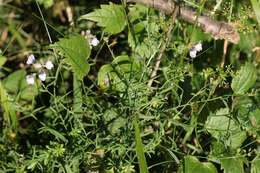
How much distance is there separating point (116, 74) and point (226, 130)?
32.6 inches

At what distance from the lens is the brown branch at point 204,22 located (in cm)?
201

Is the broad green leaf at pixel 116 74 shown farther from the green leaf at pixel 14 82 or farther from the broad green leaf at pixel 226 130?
the green leaf at pixel 14 82

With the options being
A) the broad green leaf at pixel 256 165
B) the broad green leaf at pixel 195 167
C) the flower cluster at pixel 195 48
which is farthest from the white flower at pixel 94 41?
the broad green leaf at pixel 256 165

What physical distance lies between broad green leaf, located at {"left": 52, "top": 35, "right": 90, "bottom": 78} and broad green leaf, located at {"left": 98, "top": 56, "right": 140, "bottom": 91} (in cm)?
19

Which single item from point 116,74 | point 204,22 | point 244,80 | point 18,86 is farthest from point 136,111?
point 18,86

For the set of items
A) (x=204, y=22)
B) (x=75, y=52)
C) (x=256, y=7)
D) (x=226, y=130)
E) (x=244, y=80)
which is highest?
(x=256, y=7)

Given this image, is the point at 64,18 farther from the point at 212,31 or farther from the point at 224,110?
the point at 224,110

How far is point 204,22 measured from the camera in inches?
84.0

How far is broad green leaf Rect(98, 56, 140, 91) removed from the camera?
185 centimetres

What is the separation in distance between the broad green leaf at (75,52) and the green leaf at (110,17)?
8.8 inches

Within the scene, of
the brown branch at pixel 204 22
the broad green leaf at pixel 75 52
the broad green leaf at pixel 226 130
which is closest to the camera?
the broad green leaf at pixel 75 52

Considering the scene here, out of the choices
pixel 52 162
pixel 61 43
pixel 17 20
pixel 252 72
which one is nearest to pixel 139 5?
pixel 61 43

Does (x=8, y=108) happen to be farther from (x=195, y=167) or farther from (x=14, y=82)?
(x=195, y=167)

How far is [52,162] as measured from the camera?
1.74 metres
